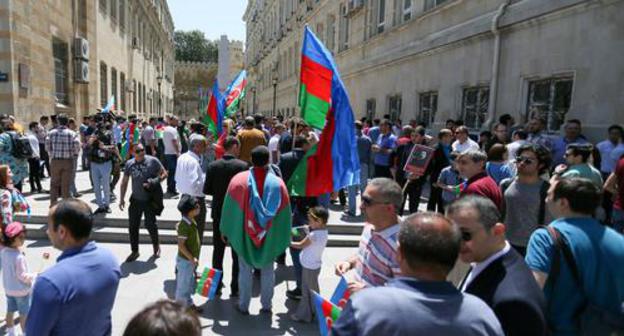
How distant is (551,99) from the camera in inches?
367

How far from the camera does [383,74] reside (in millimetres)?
17578

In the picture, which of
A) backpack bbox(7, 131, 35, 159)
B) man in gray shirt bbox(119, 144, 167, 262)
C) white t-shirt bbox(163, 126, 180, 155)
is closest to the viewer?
man in gray shirt bbox(119, 144, 167, 262)

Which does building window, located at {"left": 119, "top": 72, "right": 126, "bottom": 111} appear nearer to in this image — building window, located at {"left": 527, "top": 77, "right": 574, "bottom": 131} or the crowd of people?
the crowd of people

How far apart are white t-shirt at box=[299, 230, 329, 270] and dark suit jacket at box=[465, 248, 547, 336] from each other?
9.05ft

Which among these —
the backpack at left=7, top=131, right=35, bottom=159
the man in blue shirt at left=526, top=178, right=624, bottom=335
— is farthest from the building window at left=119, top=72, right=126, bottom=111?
the man in blue shirt at left=526, top=178, right=624, bottom=335

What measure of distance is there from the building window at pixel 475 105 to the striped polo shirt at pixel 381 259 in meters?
9.67

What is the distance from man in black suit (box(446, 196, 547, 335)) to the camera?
1812 millimetres

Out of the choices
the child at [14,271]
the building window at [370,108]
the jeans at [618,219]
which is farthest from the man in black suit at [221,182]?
the building window at [370,108]

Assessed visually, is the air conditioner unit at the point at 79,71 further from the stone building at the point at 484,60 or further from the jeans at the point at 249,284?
the jeans at the point at 249,284

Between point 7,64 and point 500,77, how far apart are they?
529 inches

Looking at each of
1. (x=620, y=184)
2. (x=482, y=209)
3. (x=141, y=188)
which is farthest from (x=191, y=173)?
(x=620, y=184)

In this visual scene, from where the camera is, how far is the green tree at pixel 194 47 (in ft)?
318

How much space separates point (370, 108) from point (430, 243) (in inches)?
714

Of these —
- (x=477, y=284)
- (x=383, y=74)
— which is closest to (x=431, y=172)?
(x=477, y=284)
